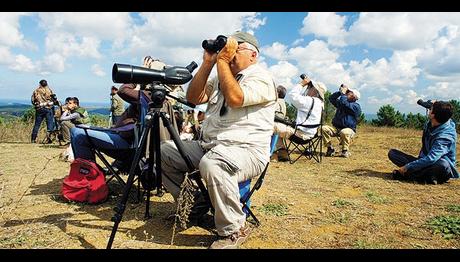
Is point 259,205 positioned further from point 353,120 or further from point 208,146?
point 353,120

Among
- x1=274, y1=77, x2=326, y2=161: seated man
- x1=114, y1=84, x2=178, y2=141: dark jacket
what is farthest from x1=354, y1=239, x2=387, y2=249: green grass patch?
x1=274, y1=77, x2=326, y2=161: seated man

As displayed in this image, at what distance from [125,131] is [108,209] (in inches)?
31.9

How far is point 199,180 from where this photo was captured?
283 cm

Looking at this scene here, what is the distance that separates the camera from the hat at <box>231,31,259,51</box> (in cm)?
281

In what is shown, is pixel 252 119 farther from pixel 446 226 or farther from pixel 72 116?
pixel 72 116

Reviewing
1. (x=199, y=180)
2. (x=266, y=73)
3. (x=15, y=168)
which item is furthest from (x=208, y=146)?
(x=15, y=168)

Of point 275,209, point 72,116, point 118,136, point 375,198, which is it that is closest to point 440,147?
point 375,198

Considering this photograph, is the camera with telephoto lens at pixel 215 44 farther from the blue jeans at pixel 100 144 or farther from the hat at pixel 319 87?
the hat at pixel 319 87

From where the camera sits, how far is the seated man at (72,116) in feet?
30.3

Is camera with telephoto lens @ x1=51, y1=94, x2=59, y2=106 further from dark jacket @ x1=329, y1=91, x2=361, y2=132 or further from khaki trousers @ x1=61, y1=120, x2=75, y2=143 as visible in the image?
dark jacket @ x1=329, y1=91, x2=361, y2=132

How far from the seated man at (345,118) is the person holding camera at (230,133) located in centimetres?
554

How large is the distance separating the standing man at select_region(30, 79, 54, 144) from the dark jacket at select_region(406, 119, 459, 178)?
32.0 ft

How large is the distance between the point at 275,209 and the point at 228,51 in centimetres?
184
